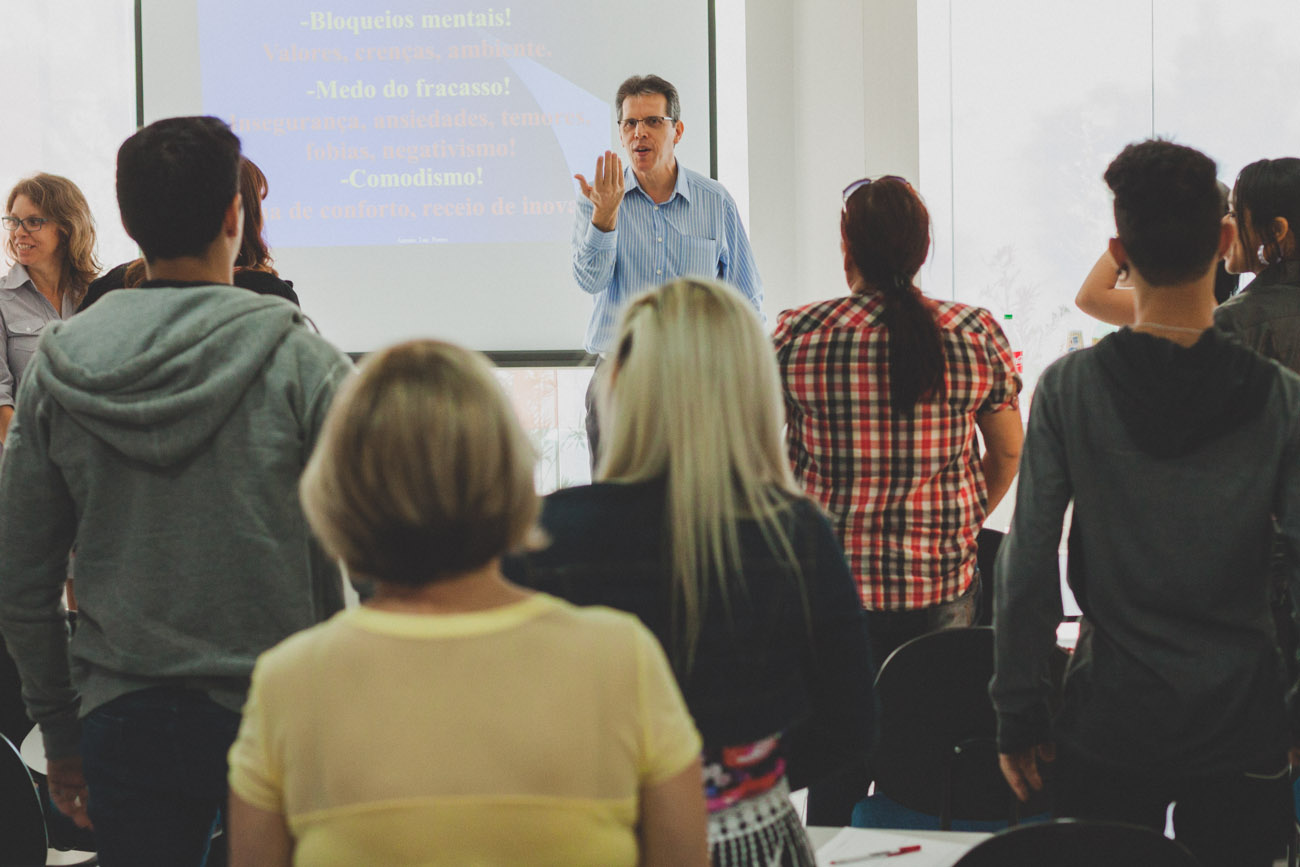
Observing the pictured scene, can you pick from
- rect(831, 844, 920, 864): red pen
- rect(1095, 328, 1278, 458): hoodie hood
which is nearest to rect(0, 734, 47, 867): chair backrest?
rect(831, 844, 920, 864): red pen

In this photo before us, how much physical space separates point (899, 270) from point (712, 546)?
1.19 metres

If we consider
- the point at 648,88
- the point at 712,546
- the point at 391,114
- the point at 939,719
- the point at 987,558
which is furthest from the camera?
the point at 391,114

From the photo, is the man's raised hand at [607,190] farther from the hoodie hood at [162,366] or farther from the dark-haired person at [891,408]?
the hoodie hood at [162,366]

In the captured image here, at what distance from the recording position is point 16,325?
11.0 feet

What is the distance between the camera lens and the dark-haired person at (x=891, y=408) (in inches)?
85.4

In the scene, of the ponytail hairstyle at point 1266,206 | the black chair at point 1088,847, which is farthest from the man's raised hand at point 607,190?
the black chair at point 1088,847

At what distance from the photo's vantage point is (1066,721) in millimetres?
1598

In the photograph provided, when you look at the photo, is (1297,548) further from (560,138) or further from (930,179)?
(560,138)

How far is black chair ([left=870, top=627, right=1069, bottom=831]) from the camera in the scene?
2.00 meters

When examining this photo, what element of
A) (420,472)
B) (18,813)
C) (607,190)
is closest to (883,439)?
(420,472)

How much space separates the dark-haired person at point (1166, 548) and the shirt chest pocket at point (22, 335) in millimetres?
2981

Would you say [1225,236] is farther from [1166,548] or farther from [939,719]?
[939,719]

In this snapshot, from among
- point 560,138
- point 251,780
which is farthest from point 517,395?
point 251,780

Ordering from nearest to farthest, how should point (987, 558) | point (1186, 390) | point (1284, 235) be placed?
point (1186, 390) → point (1284, 235) → point (987, 558)
